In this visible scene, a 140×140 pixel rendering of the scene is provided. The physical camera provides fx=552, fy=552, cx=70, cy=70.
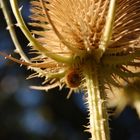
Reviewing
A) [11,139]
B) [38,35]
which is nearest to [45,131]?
[11,139]

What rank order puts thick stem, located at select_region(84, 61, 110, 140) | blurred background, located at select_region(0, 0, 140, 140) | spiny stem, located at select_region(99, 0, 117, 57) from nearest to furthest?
spiny stem, located at select_region(99, 0, 117, 57)
thick stem, located at select_region(84, 61, 110, 140)
blurred background, located at select_region(0, 0, 140, 140)

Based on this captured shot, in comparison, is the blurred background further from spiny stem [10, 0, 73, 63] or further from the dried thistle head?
spiny stem [10, 0, 73, 63]

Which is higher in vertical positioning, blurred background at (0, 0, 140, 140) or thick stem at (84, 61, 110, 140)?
blurred background at (0, 0, 140, 140)

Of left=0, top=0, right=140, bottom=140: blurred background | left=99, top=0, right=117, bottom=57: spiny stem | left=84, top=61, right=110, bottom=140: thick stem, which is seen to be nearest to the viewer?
left=99, top=0, right=117, bottom=57: spiny stem

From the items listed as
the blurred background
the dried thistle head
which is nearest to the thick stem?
the dried thistle head

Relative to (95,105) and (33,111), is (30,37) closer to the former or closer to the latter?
(95,105)

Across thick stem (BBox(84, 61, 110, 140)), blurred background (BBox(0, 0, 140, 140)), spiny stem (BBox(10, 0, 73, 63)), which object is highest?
blurred background (BBox(0, 0, 140, 140))

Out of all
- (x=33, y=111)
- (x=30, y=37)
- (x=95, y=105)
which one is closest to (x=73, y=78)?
(x=95, y=105)
